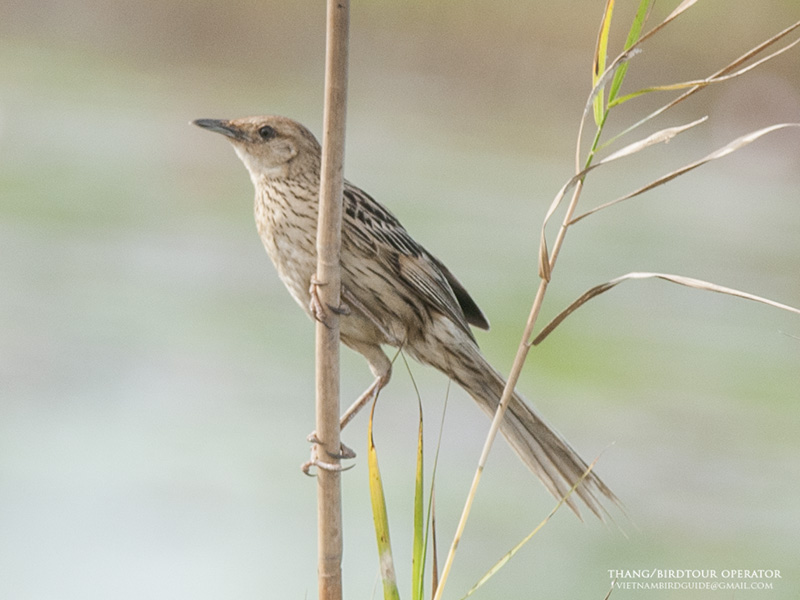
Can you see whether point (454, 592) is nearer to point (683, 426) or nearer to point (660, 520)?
point (660, 520)

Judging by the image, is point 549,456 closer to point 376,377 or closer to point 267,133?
point 376,377

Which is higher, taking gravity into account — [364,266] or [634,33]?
[634,33]

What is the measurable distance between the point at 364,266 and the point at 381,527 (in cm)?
54

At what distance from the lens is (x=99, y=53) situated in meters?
6.39

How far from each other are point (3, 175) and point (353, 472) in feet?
10.3

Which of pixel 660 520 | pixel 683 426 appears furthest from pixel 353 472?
pixel 683 426

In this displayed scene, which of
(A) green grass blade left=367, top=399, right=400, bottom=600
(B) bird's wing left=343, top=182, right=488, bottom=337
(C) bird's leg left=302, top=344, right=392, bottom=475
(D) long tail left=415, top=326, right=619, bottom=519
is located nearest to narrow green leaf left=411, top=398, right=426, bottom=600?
(A) green grass blade left=367, top=399, right=400, bottom=600

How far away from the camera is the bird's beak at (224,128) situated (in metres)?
1.40

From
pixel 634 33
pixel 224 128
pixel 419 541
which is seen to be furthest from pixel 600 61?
pixel 224 128

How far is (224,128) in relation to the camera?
1488 millimetres

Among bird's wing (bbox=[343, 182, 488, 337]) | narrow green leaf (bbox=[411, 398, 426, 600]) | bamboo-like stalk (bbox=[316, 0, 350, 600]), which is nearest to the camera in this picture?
bamboo-like stalk (bbox=[316, 0, 350, 600])

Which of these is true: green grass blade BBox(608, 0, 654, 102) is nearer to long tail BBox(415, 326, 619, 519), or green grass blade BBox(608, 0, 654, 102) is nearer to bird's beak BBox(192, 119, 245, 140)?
long tail BBox(415, 326, 619, 519)

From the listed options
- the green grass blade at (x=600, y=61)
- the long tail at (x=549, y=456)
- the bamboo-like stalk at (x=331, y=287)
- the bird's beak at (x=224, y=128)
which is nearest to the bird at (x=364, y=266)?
the bird's beak at (x=224, y=128)

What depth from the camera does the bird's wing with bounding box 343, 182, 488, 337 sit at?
152cm
